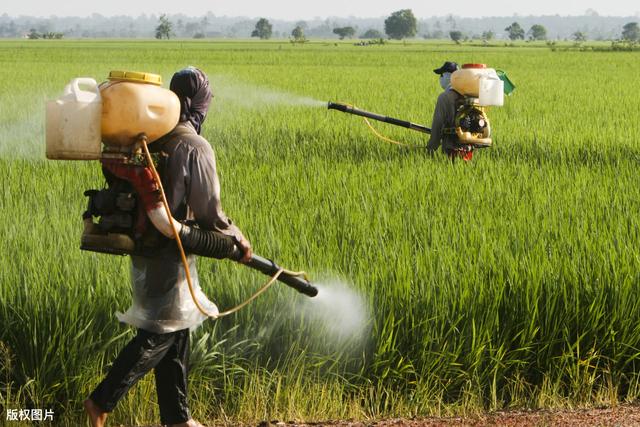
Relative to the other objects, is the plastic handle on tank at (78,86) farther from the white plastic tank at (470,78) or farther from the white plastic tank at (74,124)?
the white plastic tank at (470,78)

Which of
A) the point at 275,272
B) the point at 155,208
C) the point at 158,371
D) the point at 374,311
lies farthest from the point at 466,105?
the point at 155,208

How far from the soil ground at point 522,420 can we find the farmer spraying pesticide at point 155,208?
0.59 m

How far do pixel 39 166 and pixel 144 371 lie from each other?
5142 mm

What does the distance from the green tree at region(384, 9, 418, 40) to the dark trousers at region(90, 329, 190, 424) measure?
162 metres

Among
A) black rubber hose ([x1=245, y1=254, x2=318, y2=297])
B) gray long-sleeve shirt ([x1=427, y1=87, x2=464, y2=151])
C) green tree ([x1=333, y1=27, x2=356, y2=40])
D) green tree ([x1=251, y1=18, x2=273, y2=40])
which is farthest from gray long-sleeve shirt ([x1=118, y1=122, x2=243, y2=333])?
Answer: green tree ([x1=333, y1=27, x2=356, y2=40])

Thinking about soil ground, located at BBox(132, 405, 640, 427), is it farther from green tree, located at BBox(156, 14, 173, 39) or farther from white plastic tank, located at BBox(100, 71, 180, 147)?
green tree, located at BBox(156, 14, 173, 39)

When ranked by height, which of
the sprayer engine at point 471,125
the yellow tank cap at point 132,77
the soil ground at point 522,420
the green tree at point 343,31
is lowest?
the green tree at point 343,31

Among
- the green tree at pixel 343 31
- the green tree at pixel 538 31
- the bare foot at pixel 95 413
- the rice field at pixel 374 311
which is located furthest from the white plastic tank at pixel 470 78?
the green tree at pixel 538 31

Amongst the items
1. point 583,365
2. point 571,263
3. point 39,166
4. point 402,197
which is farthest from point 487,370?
point 39,166

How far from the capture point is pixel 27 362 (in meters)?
3.45

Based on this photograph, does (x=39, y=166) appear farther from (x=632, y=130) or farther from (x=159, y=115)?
(x=632, y=130)

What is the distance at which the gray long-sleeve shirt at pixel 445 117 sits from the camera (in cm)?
688

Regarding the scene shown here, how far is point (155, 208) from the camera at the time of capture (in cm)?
273

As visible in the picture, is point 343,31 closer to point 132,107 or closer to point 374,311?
point 374,311
